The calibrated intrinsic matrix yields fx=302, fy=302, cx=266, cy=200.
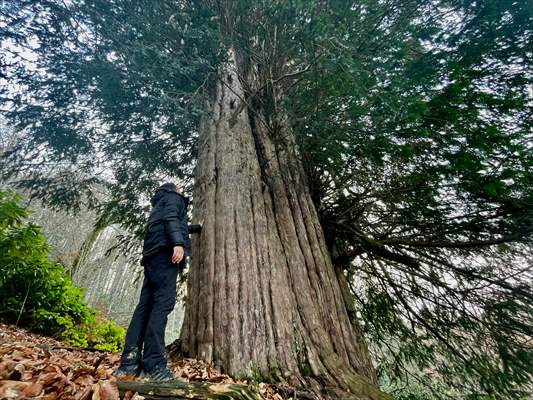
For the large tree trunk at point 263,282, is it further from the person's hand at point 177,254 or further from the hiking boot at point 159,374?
the person's hand at point 177,254

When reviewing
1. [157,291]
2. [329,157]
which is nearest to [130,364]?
[157,291]

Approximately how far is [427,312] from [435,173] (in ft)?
6.29

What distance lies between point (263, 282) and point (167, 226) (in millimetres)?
937

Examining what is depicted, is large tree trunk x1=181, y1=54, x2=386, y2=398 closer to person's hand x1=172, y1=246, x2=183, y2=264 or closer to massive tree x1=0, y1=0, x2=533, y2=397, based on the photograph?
massive tree x1=0, y1=0, x2=533, y2=397

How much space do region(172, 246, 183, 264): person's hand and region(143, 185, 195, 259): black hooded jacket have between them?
3cm

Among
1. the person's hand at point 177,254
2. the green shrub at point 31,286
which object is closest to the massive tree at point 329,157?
the person's hand at point 177,254

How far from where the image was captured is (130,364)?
2.18m

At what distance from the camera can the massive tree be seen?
2.61 m

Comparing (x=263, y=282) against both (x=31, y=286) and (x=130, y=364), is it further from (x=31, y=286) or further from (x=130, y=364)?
(x=31, y=286)

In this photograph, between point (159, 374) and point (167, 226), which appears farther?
point (167, 226)

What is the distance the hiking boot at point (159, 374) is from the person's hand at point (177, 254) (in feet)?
2.40

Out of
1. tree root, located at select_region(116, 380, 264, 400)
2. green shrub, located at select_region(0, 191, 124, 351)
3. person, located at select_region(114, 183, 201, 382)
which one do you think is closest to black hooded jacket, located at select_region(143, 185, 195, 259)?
A: person, located at select_region(114, 183, 201, 382)

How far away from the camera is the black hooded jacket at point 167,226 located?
247 cm

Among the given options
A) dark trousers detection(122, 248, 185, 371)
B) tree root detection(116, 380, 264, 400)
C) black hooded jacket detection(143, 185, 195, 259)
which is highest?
black hooded jacket detection(143, 185, 195, 259)
